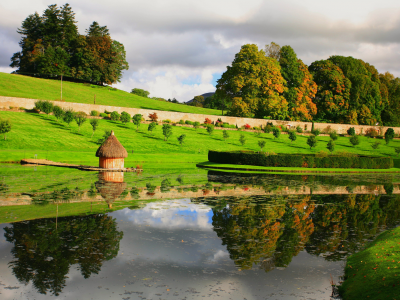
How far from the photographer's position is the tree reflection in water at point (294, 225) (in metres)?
8.00

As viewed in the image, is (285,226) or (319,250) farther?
(285,226)

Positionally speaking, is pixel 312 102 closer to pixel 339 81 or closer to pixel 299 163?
pixel 339 81

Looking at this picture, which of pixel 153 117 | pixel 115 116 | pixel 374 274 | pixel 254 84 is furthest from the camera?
pixel 254 84

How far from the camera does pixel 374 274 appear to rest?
619 centimetres

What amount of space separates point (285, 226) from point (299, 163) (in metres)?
22.6

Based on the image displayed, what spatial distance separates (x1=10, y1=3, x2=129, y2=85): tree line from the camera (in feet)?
272

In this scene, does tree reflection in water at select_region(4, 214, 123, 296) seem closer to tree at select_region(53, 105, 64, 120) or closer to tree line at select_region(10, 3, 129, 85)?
tree at select_region(53, 105, 64, 120)

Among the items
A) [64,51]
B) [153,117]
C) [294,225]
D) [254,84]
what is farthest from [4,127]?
[64,51]

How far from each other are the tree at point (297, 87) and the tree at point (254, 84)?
359 cm

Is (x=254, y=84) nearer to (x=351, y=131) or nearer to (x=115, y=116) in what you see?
(x=351, y=131)

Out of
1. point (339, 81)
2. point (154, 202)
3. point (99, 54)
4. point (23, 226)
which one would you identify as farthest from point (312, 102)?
point (23, 226)

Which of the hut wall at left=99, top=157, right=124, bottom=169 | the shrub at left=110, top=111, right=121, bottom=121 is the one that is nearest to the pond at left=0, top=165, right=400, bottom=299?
the hut wall at left=99, top=157, right=124, bottom=169

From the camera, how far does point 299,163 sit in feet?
104

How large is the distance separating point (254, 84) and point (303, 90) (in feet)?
41.9
